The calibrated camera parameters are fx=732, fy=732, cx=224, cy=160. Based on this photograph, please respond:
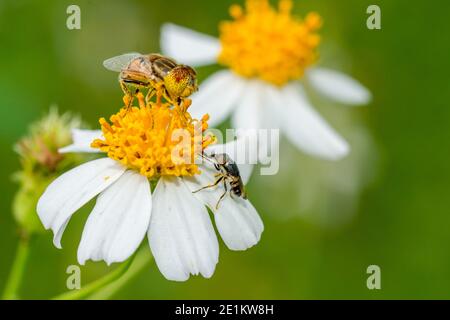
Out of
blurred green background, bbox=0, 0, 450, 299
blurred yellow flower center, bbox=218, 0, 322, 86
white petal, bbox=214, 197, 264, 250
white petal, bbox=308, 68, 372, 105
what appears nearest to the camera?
white petal, bbox=214, 197, 264, 250

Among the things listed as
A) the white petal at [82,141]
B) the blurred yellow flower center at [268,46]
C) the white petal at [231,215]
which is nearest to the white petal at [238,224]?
the white petal at [231,215]

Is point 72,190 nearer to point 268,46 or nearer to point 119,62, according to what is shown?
point 119,62

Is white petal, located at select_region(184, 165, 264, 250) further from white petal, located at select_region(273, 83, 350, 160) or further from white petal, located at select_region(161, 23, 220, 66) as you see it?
white petal, located at select_region(161, 23, 220, 66)

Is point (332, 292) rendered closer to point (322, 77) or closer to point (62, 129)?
point (322, 77)

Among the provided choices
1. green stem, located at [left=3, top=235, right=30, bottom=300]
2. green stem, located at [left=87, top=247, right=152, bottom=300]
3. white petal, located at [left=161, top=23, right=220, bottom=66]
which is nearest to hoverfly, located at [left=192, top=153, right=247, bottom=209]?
green stem, located at [left=87, top=247, right=152, bottom=300]

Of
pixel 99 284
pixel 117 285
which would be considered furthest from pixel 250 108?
pixel 99 284

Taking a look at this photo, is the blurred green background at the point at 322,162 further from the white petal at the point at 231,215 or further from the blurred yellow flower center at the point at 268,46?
the white petal at the point at 231,215

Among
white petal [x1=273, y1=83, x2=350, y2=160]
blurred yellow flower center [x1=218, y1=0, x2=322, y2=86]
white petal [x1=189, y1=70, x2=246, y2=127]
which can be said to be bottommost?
white petal [x1=273, y1=83, x2=350, y2=160]
